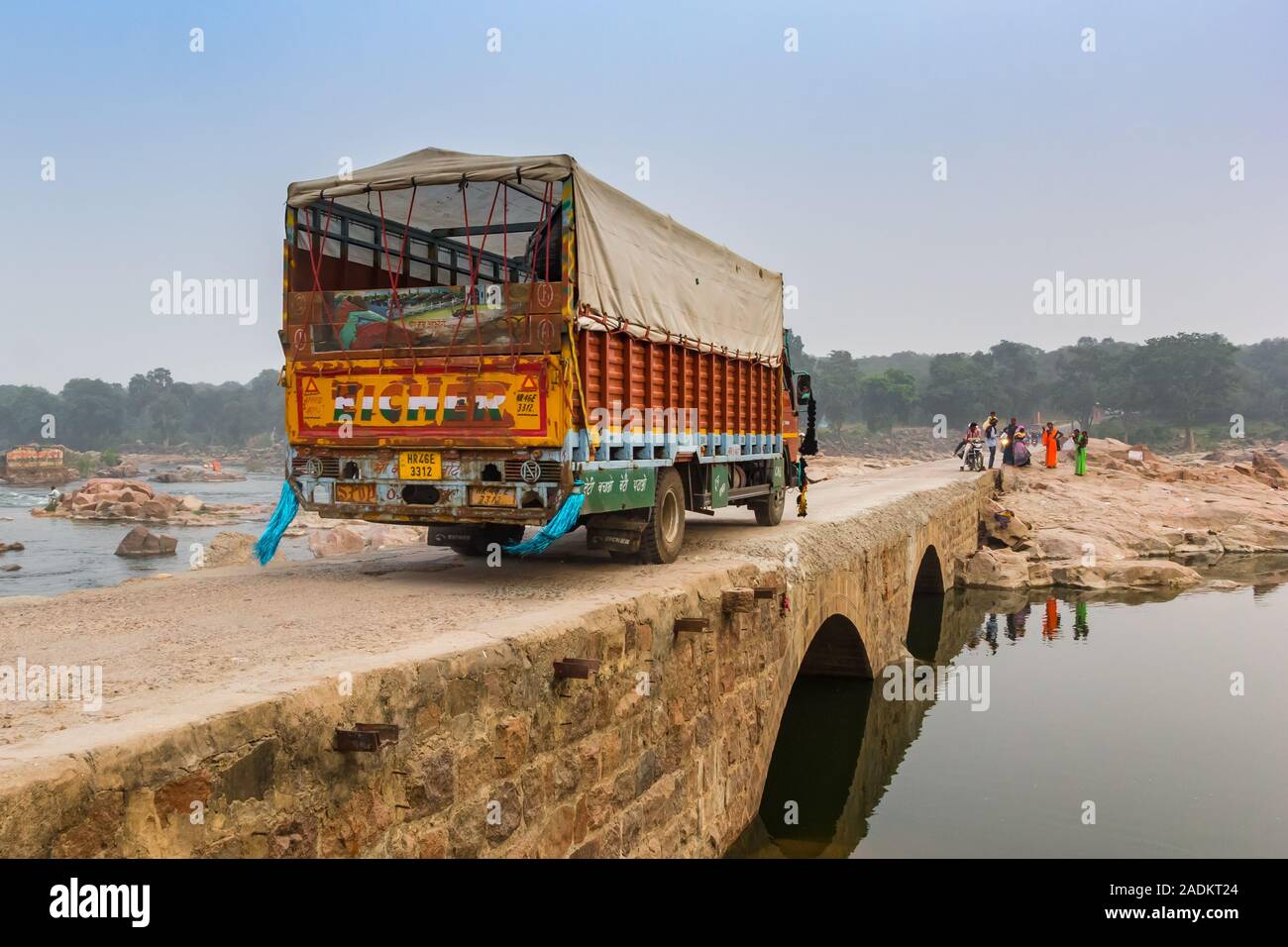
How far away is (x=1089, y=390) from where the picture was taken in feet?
302

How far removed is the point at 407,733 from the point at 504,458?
383 centimetres

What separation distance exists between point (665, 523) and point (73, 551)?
26210 mm

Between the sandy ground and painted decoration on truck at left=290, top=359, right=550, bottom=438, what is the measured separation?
1.38 meters

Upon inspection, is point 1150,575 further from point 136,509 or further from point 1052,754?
point 136,509

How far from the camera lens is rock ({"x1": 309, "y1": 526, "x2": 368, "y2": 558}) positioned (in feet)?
88.9

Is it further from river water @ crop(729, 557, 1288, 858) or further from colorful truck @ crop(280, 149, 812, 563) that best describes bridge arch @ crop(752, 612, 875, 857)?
colorful truck @ crop(280, 149, 812, 563)

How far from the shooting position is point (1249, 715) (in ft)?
55.0

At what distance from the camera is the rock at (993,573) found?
27.1m

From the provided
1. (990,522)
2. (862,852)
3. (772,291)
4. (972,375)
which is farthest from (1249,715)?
(972,375)

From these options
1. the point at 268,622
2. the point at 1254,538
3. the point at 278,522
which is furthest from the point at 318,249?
the point at 1254,538

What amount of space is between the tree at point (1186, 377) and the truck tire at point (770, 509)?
3036 inches

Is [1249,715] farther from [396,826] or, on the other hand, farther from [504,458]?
[396,826]
